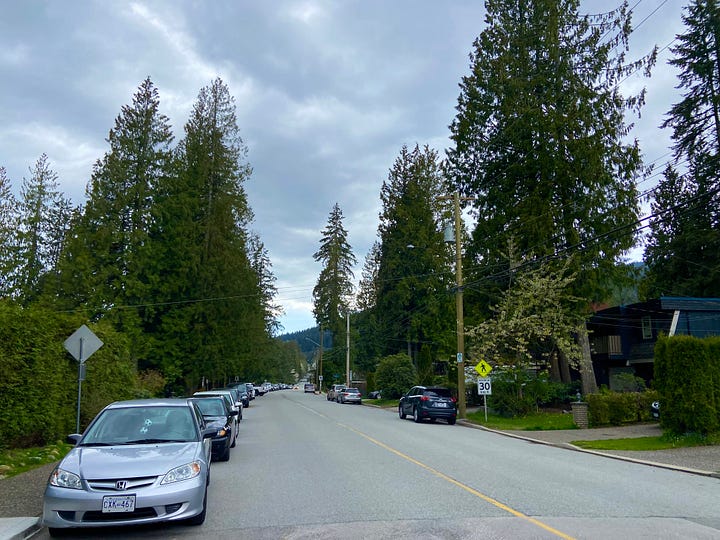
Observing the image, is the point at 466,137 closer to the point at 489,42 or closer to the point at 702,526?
the point at 489,42

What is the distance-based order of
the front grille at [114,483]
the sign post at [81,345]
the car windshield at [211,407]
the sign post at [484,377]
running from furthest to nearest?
1. the sign post at [484,377]
2. the car windshield at [211,407]
3. the sign post at [81,345]
4. the front grille at [114,483]

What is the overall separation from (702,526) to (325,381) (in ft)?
321

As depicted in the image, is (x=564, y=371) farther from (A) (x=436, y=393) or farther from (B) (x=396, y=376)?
(B) (x=396, y=376)

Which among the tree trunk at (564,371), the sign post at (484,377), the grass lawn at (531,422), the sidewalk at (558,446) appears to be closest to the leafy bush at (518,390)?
the grass lawn at (531,422)

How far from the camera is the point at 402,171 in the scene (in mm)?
57188

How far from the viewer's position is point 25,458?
12406 millimetres

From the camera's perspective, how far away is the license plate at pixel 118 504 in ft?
20.4

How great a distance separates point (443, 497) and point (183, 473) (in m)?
3.87

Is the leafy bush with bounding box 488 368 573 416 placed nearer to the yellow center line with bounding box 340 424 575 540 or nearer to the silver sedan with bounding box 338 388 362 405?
the yellow center line with bounding box 340 424 575 540

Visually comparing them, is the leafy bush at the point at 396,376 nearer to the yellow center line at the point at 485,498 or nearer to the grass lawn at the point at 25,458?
the yellow center line at the point at 485,498

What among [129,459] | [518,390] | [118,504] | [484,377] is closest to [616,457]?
[484,377]

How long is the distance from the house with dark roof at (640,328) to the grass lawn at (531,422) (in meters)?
6.12

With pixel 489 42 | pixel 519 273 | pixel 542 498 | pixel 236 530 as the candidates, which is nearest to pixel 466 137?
pixel 489 42

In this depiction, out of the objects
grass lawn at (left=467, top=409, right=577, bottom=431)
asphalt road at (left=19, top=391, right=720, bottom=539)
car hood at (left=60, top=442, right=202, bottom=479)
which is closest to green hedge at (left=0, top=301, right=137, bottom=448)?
asphalt road at (left=19, top=391, right=720, bottom=539)
